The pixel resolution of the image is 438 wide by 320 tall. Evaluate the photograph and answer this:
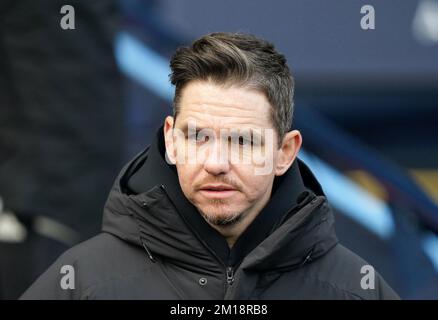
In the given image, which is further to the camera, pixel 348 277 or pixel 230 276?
pixel 348 277

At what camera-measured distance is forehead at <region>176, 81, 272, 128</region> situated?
3020 millimetres

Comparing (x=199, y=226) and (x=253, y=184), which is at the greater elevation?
(x=253, y=184)

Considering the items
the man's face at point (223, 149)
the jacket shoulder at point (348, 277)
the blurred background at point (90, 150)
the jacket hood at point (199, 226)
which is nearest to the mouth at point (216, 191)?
the man's face at point (223, 149)

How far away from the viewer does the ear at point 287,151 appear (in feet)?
10.5

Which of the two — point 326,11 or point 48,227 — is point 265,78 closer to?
point 48,227

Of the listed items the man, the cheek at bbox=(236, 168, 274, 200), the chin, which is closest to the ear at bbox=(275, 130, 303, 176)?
the man

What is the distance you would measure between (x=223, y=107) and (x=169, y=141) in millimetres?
196

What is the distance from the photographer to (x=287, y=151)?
3.24 metres

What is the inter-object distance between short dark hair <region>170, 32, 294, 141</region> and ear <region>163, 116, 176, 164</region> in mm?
43

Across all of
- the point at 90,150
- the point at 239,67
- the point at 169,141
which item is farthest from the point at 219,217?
the point at 90,150

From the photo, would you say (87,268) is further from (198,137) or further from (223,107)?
(223,107)

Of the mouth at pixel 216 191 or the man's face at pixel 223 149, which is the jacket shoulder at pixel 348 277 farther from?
the mouth at pixel 216 191
